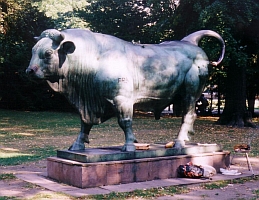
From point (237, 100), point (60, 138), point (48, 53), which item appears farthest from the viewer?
point (237, 100)

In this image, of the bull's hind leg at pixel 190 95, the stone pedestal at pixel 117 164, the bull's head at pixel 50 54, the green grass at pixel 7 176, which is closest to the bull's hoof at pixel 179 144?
the bull's hind leg at pixel 190 95

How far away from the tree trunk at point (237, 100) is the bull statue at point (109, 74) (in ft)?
41.1

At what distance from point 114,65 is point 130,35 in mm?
17233

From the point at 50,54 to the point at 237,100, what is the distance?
1497 cm

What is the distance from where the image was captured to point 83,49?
25.6 feet

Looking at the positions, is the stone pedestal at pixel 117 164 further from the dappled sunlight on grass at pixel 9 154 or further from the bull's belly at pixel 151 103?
the dappled sunlight on grass at pixel 9 154

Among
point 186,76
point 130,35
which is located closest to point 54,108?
point 130,35

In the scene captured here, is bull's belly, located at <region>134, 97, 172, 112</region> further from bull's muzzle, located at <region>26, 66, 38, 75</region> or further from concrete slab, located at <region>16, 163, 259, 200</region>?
bull's muzzle, located at <region>26, 66, 38, 75</region>

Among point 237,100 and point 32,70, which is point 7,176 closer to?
point 32,70

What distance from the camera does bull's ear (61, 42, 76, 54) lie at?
7637 mm

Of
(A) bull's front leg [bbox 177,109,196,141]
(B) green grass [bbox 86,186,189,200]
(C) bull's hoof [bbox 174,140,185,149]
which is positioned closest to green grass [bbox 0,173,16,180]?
(B) green grass [bbox 86,186,189,200]

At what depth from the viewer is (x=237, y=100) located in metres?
21.0

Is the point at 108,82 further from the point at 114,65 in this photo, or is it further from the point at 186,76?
the point at 186,76

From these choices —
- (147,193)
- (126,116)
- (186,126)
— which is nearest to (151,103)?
(126,116)
